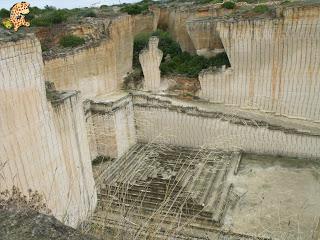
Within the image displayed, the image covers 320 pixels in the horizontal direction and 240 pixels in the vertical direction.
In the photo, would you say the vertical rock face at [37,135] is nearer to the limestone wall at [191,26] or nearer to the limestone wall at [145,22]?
the limestone wall at [191,26]

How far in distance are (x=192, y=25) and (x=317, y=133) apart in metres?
5.23

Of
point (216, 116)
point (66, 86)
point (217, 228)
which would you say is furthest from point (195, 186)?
point (66, 86)

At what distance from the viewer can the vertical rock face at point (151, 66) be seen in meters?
13.3

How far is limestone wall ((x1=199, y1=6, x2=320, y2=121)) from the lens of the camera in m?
11.1

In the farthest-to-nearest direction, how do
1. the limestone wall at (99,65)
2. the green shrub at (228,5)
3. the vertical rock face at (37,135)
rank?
the green shrub at (228,5)
the limestone wall at (99,65)
the vertical rock face at (37,135)

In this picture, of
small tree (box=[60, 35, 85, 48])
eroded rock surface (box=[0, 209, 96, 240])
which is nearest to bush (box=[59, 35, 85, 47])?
small tree (box=[60, 35, 85, 48])

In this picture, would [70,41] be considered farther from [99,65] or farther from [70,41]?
[99,65]

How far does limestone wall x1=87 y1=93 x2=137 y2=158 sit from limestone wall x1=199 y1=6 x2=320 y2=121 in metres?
2.76

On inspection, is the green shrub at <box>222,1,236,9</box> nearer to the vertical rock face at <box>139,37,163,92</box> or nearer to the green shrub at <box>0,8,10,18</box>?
the vertical rock face at <box>139,37,163,92</box>

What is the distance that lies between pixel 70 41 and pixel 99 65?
1135 mm

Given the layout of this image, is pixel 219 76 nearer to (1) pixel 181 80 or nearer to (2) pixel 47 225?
(1) pixel 181 80

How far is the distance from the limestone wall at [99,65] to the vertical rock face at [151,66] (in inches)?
30.7

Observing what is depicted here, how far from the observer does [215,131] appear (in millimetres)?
12133

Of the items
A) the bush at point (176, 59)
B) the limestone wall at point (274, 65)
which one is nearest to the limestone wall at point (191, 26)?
the bush at point (176, 59)
